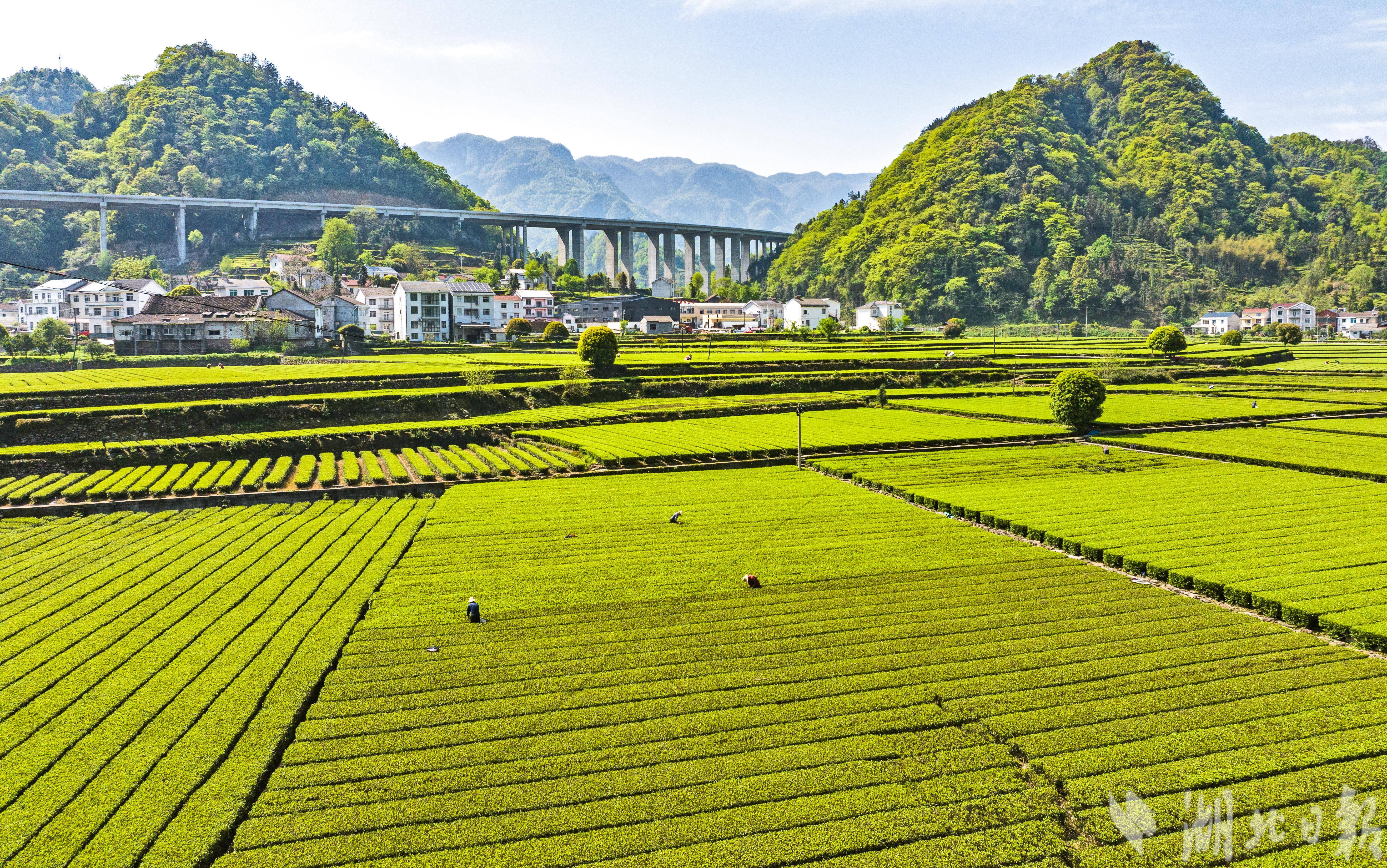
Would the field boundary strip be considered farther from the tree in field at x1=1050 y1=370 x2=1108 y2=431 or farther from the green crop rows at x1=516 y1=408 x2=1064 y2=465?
the tree in field at x1=1050 y1=370 x2=1108 y2=431

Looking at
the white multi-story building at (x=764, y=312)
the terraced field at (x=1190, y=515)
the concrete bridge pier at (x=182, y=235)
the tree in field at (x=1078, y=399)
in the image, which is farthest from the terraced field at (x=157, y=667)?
the concrete bridge pier at (x=182, y=235)

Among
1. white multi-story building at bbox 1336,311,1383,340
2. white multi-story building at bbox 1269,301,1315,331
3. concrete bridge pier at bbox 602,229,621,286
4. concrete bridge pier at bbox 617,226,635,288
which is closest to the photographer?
white multi-story building at bbox 1336,311,1383,340

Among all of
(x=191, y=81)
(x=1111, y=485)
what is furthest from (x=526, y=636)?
(x=191, y=81)

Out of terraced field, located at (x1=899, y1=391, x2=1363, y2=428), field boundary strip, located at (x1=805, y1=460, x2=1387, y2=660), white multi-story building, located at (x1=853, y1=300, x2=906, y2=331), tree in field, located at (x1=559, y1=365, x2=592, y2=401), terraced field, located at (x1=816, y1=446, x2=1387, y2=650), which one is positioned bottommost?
field boundary strip, located at (x1=805, y1=460, x2=1387, y2=660)

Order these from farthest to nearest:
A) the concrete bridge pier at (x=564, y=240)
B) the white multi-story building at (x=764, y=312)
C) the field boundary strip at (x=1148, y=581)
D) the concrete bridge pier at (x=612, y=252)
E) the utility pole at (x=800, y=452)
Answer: the concrete bridge pier at (x=564, y=240), the concrete bridge pier at (x=612, y=252), the white multi-story building at (x=764, y=312), the utility pole at (x=800, y=452), the field boundary strip at (x=1148, y=581)

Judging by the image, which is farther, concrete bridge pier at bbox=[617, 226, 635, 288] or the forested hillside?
concrete bridge pier at bbox=[617, 226, 635, 288]

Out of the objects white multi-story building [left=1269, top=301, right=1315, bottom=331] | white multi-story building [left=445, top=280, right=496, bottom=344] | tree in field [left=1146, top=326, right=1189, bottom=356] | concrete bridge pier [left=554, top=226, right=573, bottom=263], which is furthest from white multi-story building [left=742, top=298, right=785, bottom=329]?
white multi-story building [left=1269, top=301, right=1315, bottom=331]

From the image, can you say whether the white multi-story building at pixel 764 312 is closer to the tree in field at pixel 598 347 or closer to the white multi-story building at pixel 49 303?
the tree in field at pixel 598 347
